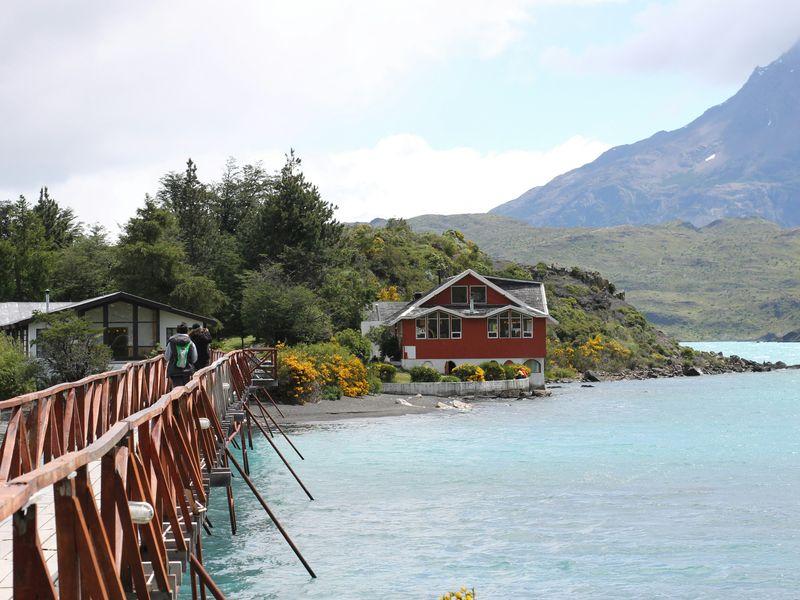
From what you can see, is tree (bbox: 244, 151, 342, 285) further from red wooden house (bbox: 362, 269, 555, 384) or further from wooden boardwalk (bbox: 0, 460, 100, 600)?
wooden boardwalk (bbox: 0, 460, 100, 600)

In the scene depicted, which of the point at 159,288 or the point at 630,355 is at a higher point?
the point at 159,288

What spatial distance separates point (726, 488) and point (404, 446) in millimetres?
14003

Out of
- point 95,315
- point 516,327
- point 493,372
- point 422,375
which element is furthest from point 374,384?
point 95,315

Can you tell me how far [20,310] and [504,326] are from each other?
3354cm

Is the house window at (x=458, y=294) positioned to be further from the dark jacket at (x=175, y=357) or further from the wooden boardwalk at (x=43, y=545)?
the wooden boardwalk at (x=43, y=545)

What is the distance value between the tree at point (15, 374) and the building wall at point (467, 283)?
1415 inches

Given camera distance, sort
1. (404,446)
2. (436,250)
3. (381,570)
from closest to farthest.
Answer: (381,570) < (404,446) < (436,250)

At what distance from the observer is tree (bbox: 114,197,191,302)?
70.4m

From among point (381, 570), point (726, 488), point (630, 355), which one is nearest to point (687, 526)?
point (726, 488)

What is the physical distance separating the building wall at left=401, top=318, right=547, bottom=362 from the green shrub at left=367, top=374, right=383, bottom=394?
10.7 m

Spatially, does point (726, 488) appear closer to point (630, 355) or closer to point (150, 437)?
point (150, 437)

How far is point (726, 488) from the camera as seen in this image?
30484mm

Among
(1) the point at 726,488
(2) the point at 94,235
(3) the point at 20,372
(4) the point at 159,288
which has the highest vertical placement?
(2) the point at 94,235

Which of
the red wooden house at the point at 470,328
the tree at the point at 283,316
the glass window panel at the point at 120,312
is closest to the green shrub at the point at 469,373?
the red wooden house at the point at 470,328
